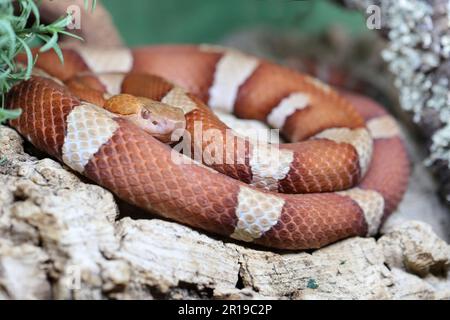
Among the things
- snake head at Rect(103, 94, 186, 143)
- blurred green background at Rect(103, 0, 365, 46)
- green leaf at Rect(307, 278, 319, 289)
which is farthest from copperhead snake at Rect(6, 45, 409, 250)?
blurred green background at Rect(103, 0, 365, 46)

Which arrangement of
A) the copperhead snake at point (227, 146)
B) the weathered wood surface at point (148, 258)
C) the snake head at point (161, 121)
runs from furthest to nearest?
the snake head at point (161, 121) < the copperhead snake at point (227, 146) < the weathered wood surface at point (148, 258)

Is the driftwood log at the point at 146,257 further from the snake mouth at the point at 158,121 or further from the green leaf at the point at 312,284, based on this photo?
the snake mouth at the point at 158,121

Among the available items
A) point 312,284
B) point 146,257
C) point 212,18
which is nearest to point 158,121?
point 146,257

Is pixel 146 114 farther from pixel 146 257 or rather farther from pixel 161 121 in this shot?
pixel 146 257

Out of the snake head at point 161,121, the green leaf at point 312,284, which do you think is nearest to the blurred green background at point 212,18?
the snake head at point 161,121

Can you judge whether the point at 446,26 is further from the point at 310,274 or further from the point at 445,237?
the point at 310,274

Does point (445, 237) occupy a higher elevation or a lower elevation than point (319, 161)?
lower

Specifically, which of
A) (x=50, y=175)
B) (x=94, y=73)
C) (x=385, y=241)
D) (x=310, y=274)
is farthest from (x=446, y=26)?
(x=50, y=175)
